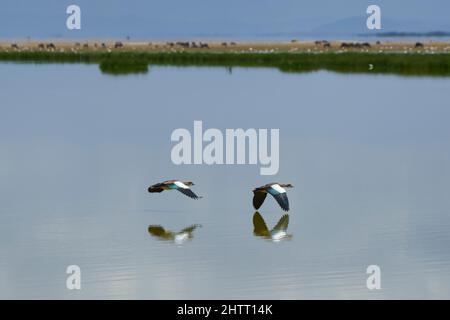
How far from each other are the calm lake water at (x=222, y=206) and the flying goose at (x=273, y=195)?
0.19 metres

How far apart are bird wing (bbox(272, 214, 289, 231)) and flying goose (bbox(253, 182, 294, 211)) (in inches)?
6.1

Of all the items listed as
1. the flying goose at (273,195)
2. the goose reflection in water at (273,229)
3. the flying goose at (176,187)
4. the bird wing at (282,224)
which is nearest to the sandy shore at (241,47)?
the flying goose at (176,187)

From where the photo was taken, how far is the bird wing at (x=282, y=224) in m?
16.9

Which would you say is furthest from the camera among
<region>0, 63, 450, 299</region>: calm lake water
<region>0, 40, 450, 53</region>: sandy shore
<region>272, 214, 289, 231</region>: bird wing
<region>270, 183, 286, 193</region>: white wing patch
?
<region>0, 40, 450, 53</region>: sandy shore

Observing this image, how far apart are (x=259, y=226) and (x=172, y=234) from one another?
1.26 meters

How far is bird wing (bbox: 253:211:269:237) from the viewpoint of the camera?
A: 16.5m

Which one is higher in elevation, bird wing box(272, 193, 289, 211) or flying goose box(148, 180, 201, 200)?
flying goose box(148, 180, 201, 200)

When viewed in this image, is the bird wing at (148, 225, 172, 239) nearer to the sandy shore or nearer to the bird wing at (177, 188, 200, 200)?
the bird wing at (177, 188, 200, 200)

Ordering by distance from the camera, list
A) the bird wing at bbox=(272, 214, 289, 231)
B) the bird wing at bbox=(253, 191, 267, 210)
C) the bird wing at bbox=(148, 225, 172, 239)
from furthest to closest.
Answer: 1. the bird wing at bbox=(253, 191, 267, 210)
2. the bird wing at bbox=(272, 214, 289, 231)
3. the bird wing at bbox=(148, 225, 172, 239)

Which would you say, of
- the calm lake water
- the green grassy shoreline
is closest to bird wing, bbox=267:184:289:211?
the calm lake water

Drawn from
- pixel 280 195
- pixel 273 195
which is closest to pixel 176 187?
pixel 273 195

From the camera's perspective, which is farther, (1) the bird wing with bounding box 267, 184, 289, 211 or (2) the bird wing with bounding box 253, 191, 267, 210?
(2) the bird wing with bounding box 253, 191, 267, 210

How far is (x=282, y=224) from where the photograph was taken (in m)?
17.1

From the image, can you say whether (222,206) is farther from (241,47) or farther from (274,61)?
(241,47)
